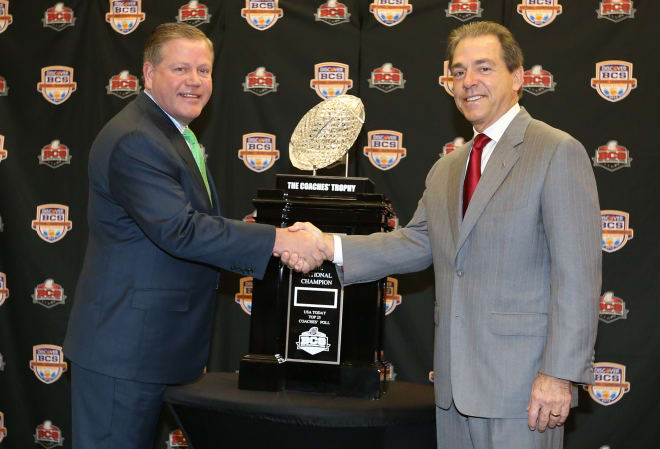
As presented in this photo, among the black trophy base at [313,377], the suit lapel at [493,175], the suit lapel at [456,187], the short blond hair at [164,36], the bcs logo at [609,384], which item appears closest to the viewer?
the suit lapel at [493,175]

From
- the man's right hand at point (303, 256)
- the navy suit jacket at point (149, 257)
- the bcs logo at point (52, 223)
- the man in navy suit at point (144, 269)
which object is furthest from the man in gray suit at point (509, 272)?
the bcs logo at point (52, 223)

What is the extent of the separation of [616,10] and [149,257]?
2924mm

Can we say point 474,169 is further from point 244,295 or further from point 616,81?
point 244,295

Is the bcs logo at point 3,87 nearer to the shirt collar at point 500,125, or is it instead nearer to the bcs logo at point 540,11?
the bcs logo at point 540,11

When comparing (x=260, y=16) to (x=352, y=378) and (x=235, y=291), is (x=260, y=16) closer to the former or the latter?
→ (x=235, y=291)

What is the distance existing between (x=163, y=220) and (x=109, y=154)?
0.32m

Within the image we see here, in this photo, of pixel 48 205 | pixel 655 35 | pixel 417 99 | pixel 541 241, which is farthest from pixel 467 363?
pixel 48 205

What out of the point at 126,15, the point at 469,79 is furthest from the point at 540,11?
the point at 126,15

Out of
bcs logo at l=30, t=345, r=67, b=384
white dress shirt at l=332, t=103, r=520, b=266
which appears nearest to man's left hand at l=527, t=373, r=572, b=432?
white dress shirt at l=332, t=103, r=520, b=266

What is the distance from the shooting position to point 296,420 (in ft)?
7.57

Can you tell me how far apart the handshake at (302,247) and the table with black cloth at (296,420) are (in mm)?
485

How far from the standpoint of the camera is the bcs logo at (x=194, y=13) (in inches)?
166

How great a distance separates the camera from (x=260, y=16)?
13.6ft

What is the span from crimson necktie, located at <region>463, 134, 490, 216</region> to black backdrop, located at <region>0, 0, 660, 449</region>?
5.14ft
